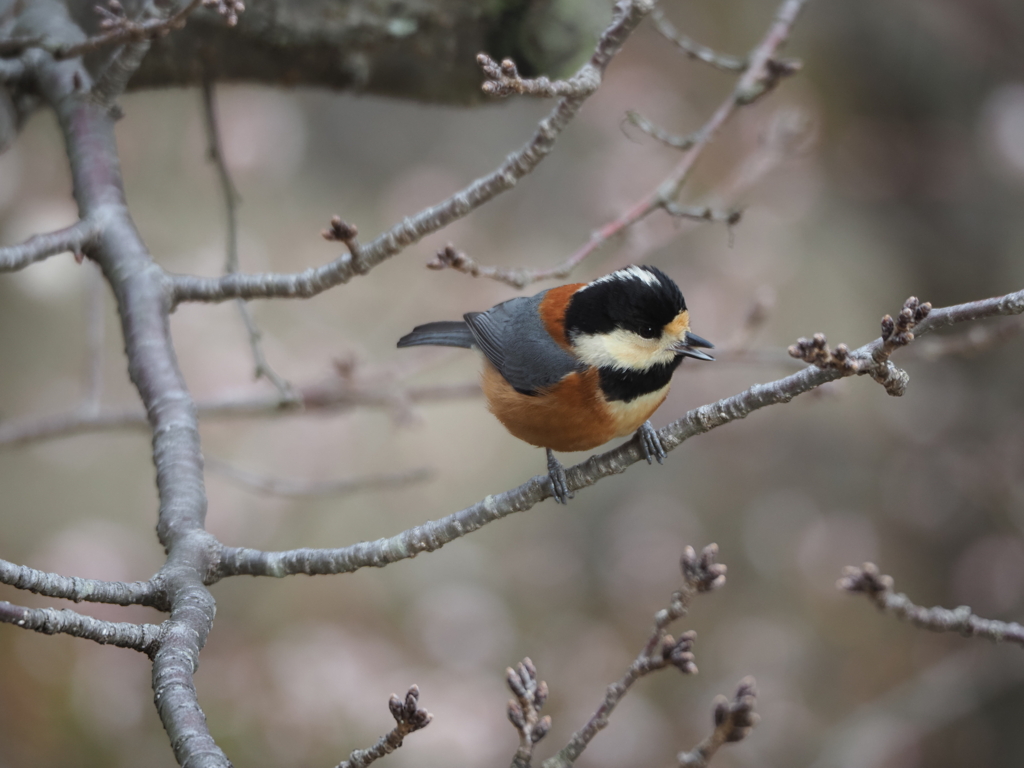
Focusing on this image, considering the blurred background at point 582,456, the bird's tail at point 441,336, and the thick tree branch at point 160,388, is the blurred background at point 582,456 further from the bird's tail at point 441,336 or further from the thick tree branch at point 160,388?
the thick tree branch at point 160,388

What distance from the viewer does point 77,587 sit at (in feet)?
4.88

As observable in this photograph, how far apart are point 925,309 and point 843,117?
20.1 ft

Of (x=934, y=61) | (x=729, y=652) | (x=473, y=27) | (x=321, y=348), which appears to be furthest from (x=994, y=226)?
(x=321, y=348)

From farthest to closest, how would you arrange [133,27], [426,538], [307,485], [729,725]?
[307,485]
[133,27]
[426,538]
[729,725]

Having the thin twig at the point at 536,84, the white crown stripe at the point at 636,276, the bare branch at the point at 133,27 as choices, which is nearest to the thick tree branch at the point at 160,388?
the bare branch at the point at 133,27

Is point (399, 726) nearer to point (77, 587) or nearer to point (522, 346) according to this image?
point (77, 587)

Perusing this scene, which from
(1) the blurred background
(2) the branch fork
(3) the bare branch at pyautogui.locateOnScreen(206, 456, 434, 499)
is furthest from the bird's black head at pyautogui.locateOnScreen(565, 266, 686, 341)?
(1) the blurred background

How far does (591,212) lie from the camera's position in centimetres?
662

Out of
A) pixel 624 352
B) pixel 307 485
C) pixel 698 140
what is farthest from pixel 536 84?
pixel 307 485

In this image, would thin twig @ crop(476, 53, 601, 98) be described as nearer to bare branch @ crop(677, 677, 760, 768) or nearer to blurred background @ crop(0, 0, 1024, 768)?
bare branch @ crop(677, 677, 760, 768)

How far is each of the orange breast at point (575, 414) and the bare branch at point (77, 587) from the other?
1.19 m

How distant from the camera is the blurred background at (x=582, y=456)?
193 inches

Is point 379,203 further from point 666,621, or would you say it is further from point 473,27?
point 666,621

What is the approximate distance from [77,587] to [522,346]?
152 cm
